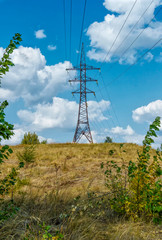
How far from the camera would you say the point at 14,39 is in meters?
3.07

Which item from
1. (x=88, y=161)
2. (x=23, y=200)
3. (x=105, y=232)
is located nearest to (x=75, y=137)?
(x=88, y=161)

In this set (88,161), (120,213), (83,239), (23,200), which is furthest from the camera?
(88,161)

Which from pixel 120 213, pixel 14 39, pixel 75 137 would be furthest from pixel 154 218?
pixel 75 137

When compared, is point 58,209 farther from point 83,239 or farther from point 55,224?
point 83,239

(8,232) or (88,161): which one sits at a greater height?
(88,161)

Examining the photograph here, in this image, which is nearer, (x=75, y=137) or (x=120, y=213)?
Answer: (x=120, y=213)

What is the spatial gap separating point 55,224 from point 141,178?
5.43ft

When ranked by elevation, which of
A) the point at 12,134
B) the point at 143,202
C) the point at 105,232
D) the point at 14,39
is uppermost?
the point at 14,39

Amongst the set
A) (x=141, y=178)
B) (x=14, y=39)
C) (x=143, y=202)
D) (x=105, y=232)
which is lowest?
(x=105, y=232)

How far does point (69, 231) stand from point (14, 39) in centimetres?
284

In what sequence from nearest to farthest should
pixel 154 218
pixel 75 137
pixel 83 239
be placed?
pixel 83 239 < pixel 154 218 < pixel 75 137

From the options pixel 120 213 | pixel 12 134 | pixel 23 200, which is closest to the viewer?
pixel 12 134

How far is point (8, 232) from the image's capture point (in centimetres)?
305

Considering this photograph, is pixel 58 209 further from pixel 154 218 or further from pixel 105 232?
pixel 154 218
